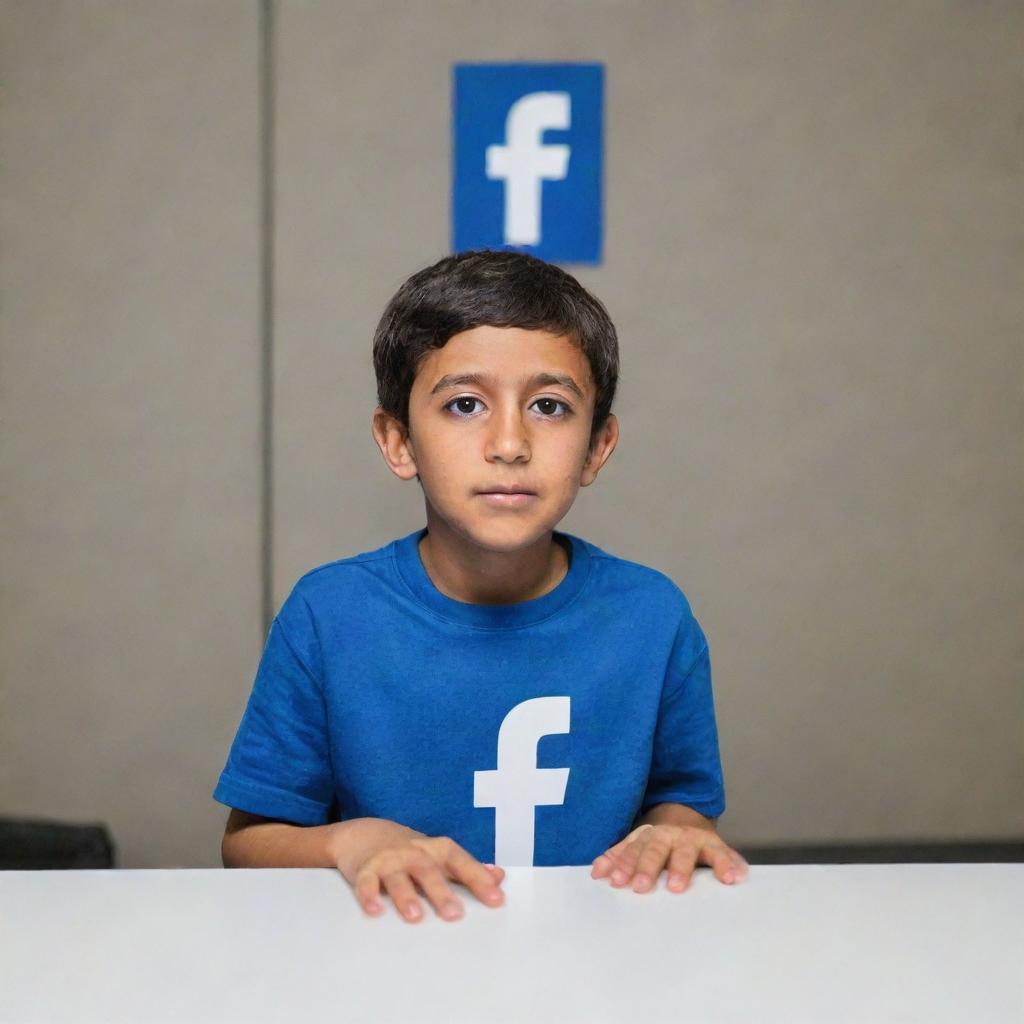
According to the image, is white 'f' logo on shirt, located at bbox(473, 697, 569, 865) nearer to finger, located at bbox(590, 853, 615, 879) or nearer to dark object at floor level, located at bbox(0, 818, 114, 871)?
finger, located at bbox(590, 853, 615, 879)

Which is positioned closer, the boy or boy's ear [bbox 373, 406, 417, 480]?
the boy

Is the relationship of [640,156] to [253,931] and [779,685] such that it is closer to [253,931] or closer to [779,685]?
[779,685]

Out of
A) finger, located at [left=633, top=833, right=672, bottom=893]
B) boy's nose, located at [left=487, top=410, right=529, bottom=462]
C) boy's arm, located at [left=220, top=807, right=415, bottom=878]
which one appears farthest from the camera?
boy's nose, located at [left=487, top=410, right=529, bottom=462]

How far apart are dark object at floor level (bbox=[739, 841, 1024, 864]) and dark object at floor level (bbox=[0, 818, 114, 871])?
1402mm

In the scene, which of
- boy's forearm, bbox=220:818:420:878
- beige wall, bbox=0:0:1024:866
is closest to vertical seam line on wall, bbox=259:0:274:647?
beige wall, bbox=0:0:1024:866

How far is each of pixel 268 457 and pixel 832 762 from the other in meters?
1.43

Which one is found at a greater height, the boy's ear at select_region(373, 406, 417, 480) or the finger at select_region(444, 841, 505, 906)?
the boy's ear at select_region(373, 406, 417, 480)

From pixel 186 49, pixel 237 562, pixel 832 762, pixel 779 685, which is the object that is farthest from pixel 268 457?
pixel 832 762

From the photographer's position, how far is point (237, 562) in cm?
226

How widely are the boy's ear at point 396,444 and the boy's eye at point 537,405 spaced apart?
11 centimetres

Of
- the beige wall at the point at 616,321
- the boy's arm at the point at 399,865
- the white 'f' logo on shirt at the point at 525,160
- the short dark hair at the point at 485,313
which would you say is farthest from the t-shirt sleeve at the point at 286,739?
the white 'f' logo on shirt at the point at 525,160

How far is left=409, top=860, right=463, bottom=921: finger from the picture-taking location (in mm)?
449

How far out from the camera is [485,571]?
3.16 ft

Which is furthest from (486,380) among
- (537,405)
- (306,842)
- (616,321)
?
(616,321)
